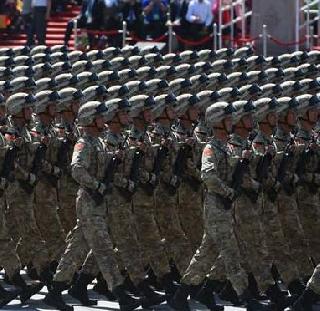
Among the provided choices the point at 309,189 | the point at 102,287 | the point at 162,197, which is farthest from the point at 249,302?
the point at 102,287

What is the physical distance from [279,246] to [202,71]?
207 inches

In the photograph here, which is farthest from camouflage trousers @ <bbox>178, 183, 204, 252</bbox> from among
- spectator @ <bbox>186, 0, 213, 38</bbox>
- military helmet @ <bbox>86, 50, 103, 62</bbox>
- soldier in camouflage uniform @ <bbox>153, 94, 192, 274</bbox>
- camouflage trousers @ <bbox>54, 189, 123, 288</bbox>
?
spectator @ <bbox>186, 0, 213, 38</bbox>

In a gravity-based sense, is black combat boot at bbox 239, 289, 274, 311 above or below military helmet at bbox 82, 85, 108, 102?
below

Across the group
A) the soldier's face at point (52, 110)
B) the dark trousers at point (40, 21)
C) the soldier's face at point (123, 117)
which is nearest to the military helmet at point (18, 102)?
the soldier's face at point (52, 110)

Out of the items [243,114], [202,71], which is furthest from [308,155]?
[202,71]

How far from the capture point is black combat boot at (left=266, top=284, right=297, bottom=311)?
17906 mm

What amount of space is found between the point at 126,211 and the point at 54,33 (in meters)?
14.8

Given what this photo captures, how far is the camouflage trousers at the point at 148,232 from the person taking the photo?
18.3 meters

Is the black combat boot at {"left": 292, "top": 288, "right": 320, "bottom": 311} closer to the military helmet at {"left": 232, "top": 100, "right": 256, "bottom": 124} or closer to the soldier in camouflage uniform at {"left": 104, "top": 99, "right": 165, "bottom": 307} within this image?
the soldier in camouflage uniform at {"left": 104, "top": 99, "right": 165, "bottom": 307}

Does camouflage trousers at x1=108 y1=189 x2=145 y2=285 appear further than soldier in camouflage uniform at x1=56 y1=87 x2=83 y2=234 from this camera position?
No

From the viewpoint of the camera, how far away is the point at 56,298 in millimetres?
18062

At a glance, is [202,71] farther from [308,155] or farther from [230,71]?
[308,155]

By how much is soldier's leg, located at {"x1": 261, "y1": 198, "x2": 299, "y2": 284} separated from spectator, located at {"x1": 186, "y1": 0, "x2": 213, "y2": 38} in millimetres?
12075

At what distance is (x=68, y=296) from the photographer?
1895 centimetres
